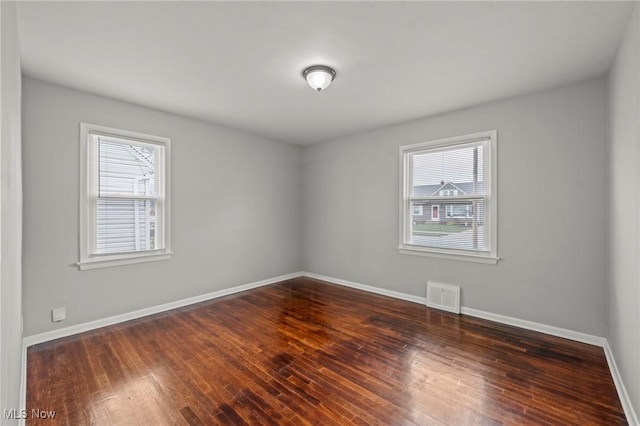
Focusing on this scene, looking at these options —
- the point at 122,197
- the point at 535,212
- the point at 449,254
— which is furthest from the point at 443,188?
the point at 122,197

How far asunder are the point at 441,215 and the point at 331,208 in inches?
78.2

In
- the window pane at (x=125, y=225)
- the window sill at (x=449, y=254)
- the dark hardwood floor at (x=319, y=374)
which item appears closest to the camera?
the dark hardwood floor at (x=319, y=374)

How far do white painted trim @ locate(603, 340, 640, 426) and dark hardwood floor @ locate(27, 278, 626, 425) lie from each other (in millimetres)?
40

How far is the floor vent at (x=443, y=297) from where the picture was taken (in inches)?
150

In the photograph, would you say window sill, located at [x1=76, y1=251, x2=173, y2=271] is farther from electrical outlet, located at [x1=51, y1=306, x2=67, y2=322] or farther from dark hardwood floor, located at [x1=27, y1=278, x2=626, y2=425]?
dark hardwood floor, located at [x1=27, y1=278, x2=626, y2=425]

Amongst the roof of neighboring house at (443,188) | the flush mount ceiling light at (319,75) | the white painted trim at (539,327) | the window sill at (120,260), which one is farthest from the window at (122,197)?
the white painted trim at (539,327)

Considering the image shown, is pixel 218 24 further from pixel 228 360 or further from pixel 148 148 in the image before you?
pixel 228 360

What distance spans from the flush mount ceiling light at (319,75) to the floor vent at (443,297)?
2976 mm

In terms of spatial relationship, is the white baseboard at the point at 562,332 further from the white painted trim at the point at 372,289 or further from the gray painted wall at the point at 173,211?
the gray painted wall at the point at 173,211

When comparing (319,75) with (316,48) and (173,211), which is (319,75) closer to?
(316,48)

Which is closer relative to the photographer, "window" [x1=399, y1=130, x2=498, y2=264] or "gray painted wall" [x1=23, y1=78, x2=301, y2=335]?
"gray painted wall" [x1=23, y1=78, x2=301, y2=335]

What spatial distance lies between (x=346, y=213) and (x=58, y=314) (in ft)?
13.1

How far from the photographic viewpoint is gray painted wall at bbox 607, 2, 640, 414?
1871 millimetres

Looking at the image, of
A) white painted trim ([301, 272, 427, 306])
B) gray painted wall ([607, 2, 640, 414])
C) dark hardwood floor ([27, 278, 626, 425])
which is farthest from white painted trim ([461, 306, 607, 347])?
white painted trim ([301, 272, 427, 306])
